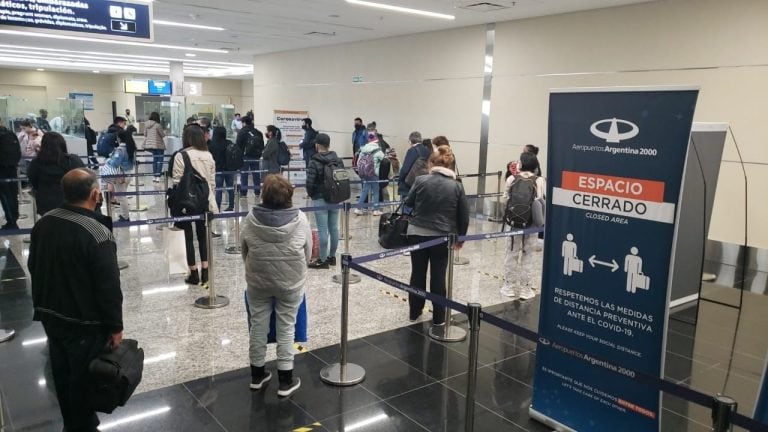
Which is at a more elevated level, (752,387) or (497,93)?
(497,93)

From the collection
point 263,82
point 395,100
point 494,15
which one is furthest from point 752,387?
point 263,82

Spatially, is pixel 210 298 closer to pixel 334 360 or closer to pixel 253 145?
pixel 334 360

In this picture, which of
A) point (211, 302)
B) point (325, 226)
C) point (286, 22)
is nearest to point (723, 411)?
point (211, 302)

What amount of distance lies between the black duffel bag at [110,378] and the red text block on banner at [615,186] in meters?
2.77

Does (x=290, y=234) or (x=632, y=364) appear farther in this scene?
(x=290, y=234)

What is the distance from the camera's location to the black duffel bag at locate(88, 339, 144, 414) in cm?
297

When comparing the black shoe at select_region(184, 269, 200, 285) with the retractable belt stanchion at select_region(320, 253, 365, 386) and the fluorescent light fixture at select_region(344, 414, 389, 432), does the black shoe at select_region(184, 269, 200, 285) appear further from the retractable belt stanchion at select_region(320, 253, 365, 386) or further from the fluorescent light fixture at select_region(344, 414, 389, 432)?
the fluorescent light fixture at select_region(344, 414, 389, 432)

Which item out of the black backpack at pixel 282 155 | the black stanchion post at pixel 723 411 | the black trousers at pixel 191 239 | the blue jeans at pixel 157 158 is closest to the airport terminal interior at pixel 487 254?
the black stanchion post at pixel 723 411

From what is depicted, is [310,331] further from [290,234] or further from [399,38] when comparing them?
[399,38]

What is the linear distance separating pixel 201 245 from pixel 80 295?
3.96 metres

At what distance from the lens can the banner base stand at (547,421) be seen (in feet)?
12.2

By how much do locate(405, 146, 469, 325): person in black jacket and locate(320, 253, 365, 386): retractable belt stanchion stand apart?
47.4 inches

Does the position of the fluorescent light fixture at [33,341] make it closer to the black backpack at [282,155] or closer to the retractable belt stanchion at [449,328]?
the retractable belt stanchion at [449,328]

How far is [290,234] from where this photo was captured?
3902 millimetres
